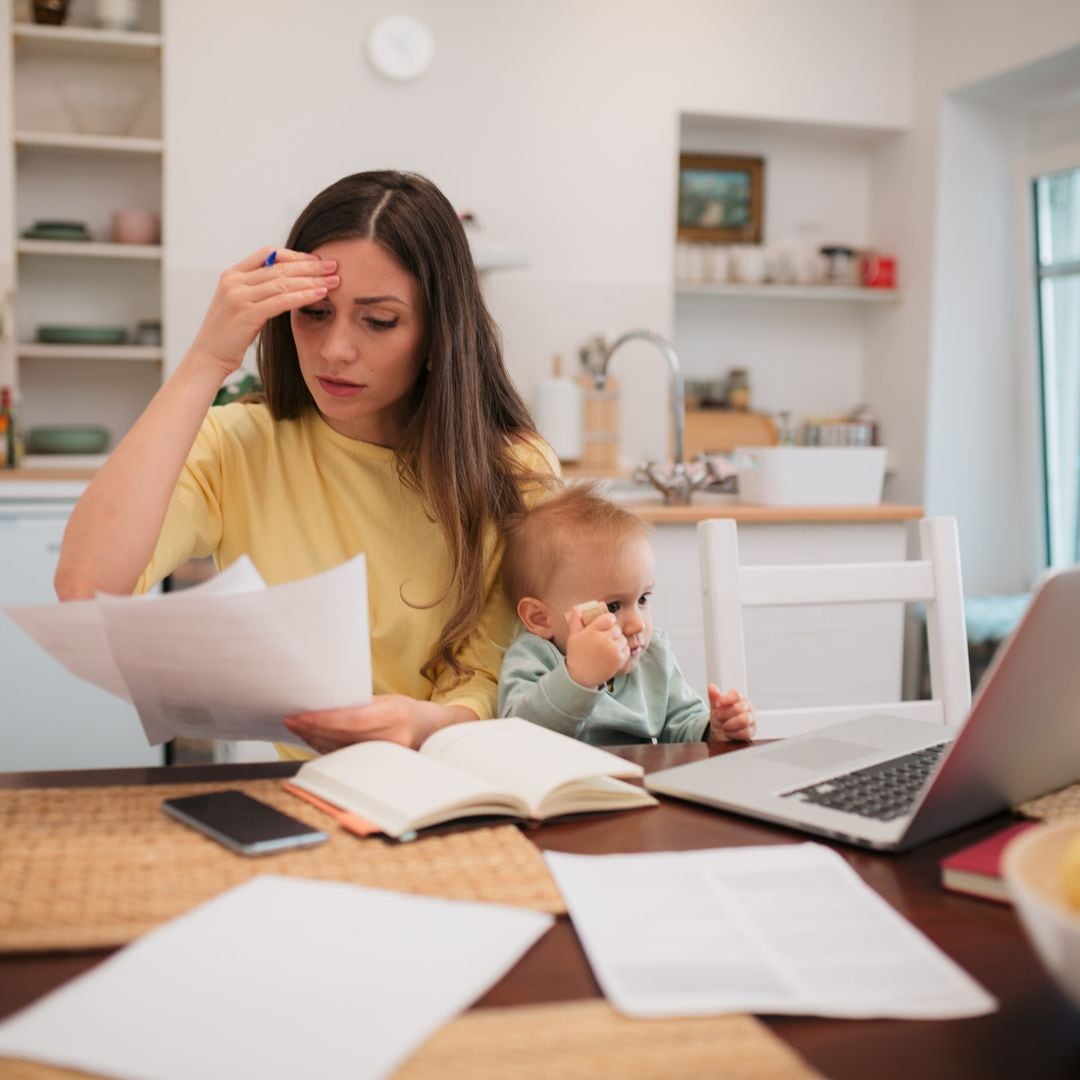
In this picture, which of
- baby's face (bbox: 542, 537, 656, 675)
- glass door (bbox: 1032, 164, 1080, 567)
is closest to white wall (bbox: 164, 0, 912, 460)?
glass door (bbox: 1032, 164, 1080, 567)

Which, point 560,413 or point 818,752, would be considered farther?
point 560,413

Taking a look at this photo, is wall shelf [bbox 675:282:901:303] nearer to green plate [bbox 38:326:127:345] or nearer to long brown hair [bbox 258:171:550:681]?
green plate [bbox 38:326:127:345]

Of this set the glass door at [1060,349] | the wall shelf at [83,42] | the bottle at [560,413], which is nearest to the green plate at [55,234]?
the wall shelf at [83,42]

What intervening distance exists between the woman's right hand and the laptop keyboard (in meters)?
0.75

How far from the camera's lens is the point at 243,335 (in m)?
1.31

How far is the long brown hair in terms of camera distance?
1.40 meters

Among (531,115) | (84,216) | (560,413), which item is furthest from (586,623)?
(84,216)

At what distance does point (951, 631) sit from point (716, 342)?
358 cm

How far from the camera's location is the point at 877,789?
3.10ft

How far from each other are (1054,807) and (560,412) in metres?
3.41

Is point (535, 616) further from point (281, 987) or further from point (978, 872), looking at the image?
point (281, 987)

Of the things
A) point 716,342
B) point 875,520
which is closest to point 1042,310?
point 716,342

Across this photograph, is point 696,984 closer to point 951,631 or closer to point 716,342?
point 951,631

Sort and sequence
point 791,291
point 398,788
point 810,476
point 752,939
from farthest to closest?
point 791,291
point 810,476
point 398,788
point 752,939
